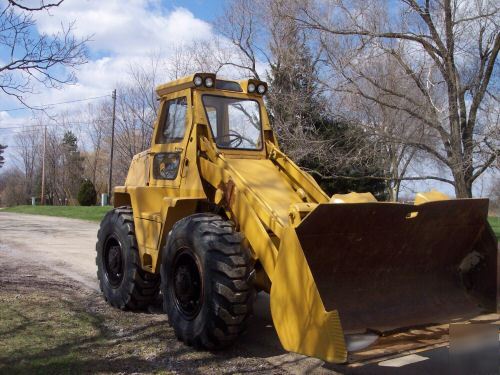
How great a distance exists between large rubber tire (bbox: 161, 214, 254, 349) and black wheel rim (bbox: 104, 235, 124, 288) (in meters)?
1.78

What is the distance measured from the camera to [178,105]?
6.93 metres

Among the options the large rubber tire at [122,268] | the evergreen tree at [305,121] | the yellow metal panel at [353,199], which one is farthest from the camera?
the evergreen tree at [305,121]

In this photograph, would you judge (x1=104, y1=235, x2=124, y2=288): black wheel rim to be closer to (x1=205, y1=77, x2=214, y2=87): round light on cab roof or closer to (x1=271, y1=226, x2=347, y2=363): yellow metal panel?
(x1=205, y1=77, x2=214, y2=87): round light on cab roof

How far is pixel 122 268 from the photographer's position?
734cm

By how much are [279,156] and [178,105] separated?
1.40 metres

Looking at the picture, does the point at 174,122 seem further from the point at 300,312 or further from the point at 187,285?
the point at 300,312

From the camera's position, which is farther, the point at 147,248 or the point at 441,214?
the point at 147,248

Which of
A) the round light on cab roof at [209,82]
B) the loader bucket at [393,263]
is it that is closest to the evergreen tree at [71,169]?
the round light on cab roof at [209,82]

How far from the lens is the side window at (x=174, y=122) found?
6.78m

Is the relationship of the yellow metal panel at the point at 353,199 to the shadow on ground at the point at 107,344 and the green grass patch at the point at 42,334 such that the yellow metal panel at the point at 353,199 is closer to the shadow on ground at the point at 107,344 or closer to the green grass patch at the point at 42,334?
the shadow on ground at the point at 107,344

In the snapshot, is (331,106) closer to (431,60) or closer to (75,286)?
(431,60)

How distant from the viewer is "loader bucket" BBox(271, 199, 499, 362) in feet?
15.7

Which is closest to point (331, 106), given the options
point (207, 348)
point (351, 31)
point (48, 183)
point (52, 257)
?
point (351, 31)

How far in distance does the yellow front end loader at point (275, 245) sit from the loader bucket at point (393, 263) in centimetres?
1
